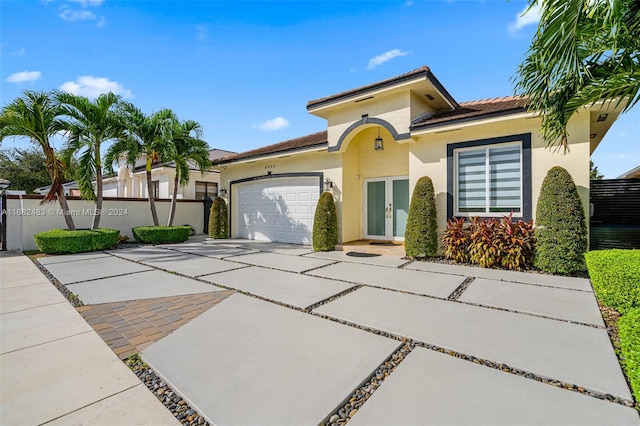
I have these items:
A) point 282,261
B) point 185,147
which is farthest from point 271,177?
point 282,261

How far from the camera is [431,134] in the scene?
28.0 ft

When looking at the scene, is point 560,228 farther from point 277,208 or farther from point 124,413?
point 277,208

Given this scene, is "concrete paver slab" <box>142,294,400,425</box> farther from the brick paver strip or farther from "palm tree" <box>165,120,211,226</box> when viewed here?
"palm tree" <box>165,120,211,226</box>

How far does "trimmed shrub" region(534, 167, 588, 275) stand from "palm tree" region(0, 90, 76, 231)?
14.4 metres

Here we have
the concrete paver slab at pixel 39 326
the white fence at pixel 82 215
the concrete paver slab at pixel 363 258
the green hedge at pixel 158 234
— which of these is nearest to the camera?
the concrete paver slab at pixel 39 326

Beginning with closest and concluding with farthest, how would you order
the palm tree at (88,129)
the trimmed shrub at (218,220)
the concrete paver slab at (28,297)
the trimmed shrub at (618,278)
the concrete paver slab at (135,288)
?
1. the trimmed shrub at (618,278)
2. the concrete paver slab at (28,297)
3. the concrete paver slab at (135,288)
4. the palm tree at (88,129)
5. the trimmed shrub at (218,220)

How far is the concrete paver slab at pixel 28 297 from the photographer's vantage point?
177 inches

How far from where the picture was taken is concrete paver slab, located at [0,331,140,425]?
2.17 metres

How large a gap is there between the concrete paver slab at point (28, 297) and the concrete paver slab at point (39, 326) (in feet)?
0.91

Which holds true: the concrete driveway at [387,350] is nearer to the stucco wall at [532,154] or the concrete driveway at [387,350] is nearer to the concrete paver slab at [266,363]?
the concrete paver slab at [266,363]

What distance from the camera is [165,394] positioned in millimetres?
2352

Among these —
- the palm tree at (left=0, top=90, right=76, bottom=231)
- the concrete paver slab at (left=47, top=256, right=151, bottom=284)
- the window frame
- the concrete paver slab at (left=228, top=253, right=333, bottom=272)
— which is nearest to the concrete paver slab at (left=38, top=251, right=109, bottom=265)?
the concrete paver slab at (left=47, top=256, right=151, bottom=284)

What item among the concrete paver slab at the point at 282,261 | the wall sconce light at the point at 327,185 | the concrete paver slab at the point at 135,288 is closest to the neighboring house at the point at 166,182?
the wall sconce light at the point at 327,185

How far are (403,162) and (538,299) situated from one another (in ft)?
21.5
